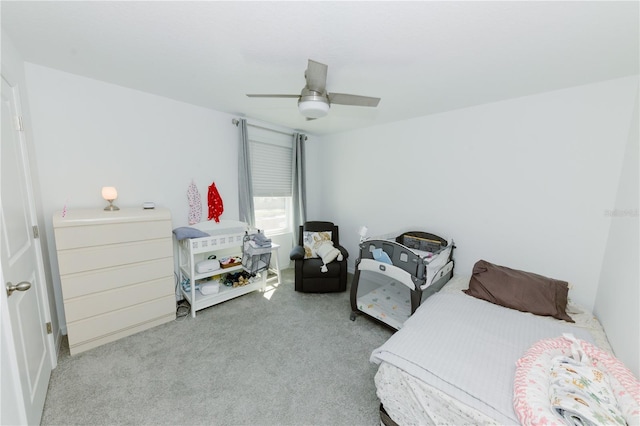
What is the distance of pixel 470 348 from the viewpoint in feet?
4.97

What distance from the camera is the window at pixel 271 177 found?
3586mm

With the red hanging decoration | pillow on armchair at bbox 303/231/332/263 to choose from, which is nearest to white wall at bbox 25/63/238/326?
the red hanging decoration

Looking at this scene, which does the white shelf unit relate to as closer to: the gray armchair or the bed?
the gray armchair

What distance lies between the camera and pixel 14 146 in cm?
158

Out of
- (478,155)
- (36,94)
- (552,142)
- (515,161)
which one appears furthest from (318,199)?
(36,94)

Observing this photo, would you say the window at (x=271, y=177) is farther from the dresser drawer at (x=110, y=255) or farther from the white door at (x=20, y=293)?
the white door at (x=20, y=293)

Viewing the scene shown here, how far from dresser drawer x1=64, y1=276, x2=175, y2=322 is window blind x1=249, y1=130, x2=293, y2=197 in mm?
1737

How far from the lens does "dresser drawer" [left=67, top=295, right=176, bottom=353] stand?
201cm

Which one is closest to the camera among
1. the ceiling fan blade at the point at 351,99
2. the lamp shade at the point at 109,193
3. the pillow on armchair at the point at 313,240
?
the ceiling fan blade at the point at 351,99

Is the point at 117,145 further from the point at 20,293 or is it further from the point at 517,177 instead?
the point at 517,177

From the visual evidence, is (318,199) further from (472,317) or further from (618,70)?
(618,70)

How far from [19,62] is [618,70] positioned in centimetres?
462

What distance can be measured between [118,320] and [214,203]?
153 cm

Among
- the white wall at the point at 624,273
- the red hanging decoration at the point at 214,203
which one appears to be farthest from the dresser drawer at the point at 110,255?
the white wall at the point at 624,273
